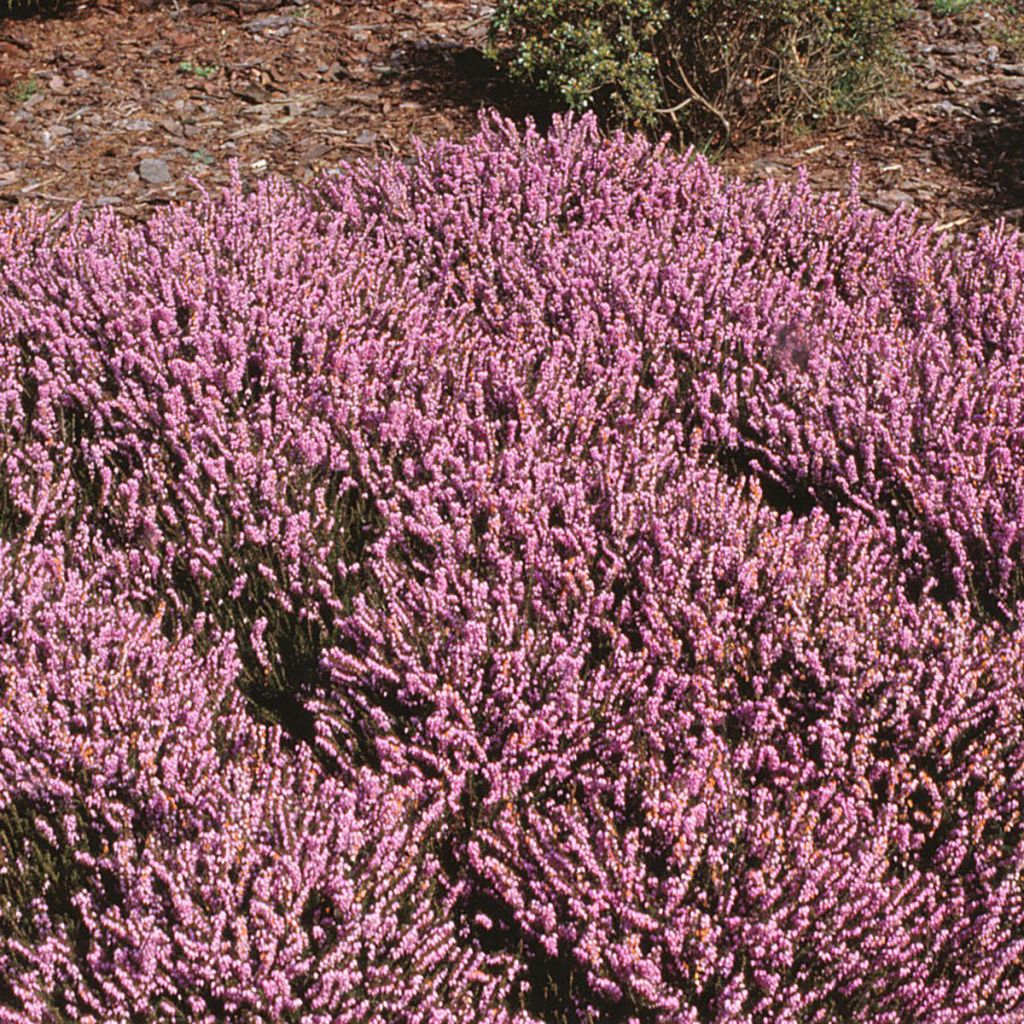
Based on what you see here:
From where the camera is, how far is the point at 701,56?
5.45 meters

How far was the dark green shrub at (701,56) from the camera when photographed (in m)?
5.28

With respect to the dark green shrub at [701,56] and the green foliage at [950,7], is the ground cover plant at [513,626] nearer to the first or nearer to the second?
the dark green shrub at [701,56]

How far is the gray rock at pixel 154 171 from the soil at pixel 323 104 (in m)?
0.01

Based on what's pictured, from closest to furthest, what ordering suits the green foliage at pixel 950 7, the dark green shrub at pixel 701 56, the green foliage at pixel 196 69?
the dark green shrub at pixel 701 56 → the green foliage at pixel 196 69 → the green foliage at pixel 950 7

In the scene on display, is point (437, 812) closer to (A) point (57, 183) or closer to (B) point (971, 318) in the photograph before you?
(B) point (971, 318)

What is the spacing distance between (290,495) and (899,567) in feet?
5.25

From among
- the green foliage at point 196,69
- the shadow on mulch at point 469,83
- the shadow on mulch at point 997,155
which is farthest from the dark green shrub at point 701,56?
the green foliage at point 196,69

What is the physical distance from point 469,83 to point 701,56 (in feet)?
4.03

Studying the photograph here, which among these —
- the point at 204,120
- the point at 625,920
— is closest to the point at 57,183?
the point at 204,120

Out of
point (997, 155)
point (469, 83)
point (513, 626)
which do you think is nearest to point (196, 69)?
point (469, 83)

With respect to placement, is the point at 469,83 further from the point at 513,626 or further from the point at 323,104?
the point at 513,626

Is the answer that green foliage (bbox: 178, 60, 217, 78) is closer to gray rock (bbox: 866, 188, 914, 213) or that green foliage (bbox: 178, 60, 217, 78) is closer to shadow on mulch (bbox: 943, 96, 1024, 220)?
gray rock (bbox: 866, 188, 914, 213)

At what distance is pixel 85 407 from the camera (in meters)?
3.64

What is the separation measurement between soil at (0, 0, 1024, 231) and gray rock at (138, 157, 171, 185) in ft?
0.04
